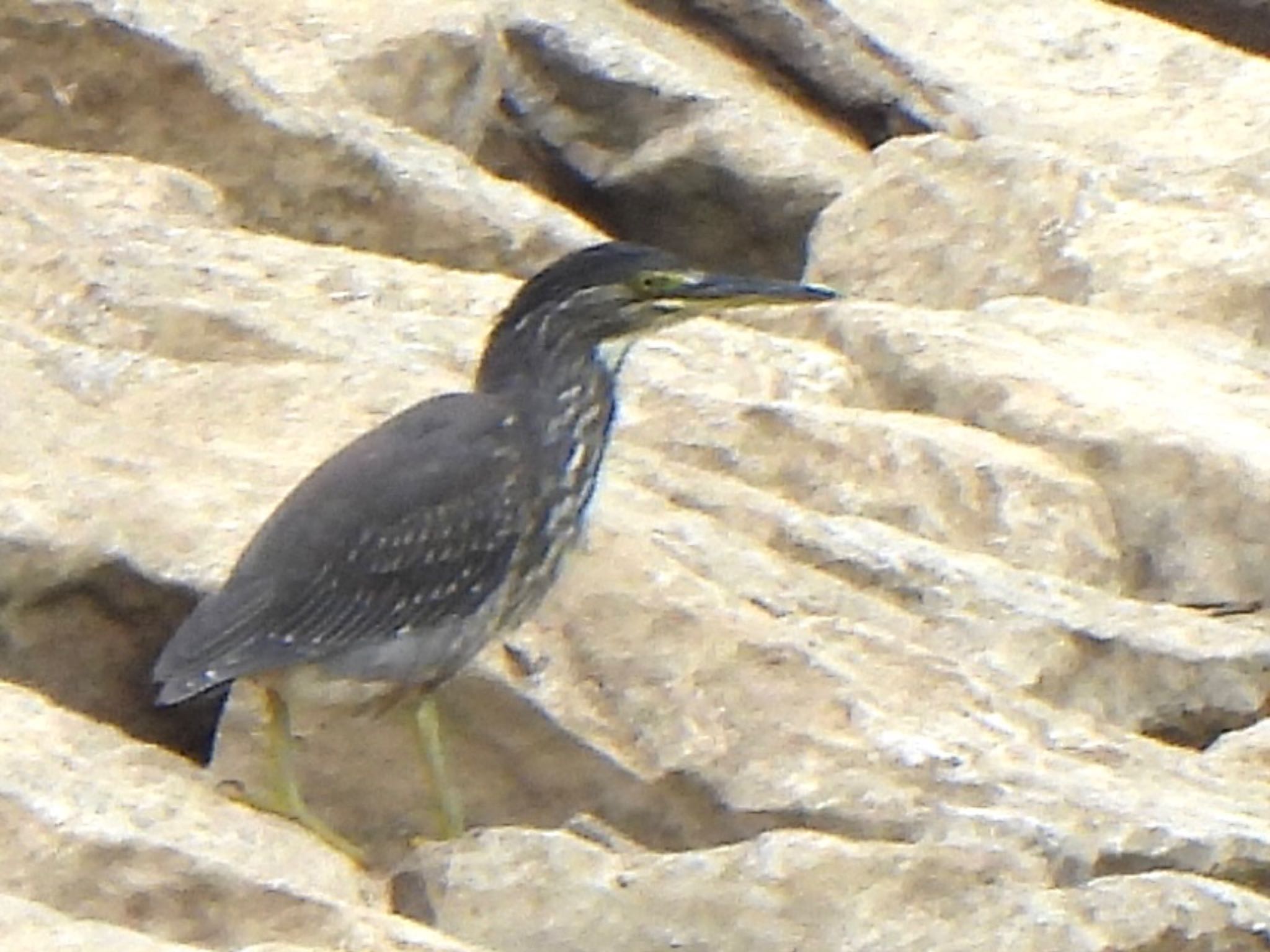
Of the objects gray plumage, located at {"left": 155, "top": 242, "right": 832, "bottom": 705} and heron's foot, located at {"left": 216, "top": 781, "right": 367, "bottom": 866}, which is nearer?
heron's foot, located at {"left": 216, "top": 781, "right": 367, "bottom": 866}

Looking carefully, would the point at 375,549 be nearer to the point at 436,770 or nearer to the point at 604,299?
the point at 436,770

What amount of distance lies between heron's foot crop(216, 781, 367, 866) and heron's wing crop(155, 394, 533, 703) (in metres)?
0.25

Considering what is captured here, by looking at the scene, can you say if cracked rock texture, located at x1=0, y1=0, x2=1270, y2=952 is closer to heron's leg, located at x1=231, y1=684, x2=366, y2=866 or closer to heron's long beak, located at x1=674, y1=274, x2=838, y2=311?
heron's leg, located at x1=231, y1=684, x2=366, y2=866

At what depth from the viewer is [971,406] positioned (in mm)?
9594

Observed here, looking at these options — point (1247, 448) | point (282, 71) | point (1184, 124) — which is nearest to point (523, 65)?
point (282, 71)

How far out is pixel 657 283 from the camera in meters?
8.27

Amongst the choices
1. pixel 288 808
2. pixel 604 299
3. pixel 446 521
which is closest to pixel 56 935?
pixel 288 808

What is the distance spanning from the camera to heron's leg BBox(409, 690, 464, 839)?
7.47 meters

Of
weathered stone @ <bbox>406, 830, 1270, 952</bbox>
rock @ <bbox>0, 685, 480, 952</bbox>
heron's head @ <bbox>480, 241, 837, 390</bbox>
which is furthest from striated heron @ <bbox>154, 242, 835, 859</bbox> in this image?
weathered stone @ <bbox>406, 830, 1270, 952</bbox>

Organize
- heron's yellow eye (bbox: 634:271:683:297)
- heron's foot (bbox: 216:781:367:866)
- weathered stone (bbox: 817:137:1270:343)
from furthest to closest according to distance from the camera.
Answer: weathered stone (bbox: 817:137:1270:343) < heron's yellow eye (bbox: 634:271:683:297) < heron's foot (bbox: 216:781:367:866)

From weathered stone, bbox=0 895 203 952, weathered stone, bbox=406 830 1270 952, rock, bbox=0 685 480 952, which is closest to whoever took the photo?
weathered stone, bbox=0 895 203 952

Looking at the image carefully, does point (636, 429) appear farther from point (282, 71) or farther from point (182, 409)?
point (282, 71)

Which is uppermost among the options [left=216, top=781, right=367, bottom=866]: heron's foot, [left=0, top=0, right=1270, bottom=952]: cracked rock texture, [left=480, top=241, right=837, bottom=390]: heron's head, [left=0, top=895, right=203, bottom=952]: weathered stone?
[left=480, top=241, right=837, bottom=390]: heron's head

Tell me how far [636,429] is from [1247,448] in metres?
1.58
